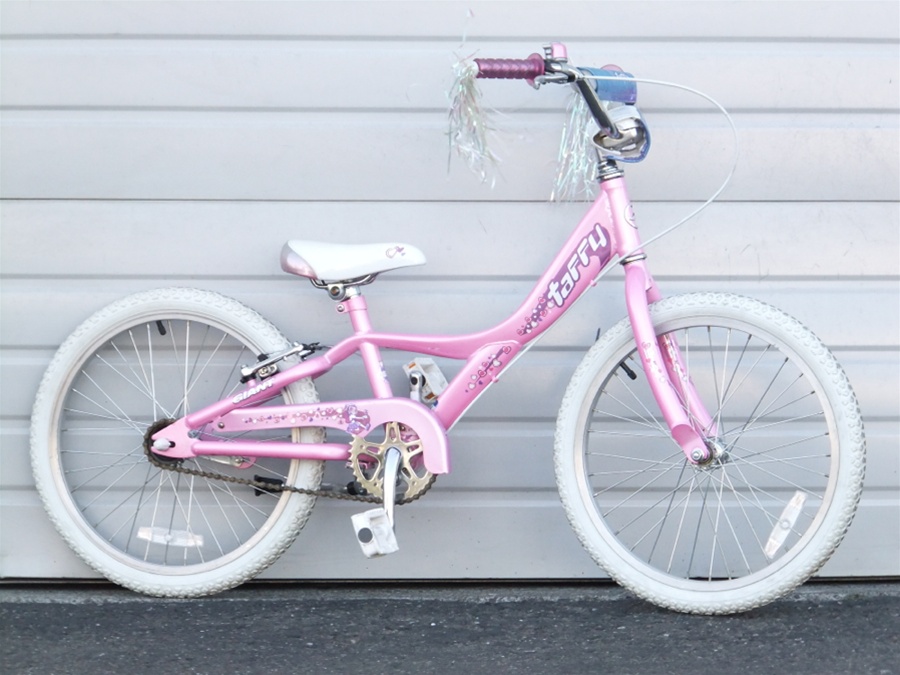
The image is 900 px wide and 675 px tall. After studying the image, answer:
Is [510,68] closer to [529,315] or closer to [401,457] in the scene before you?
[529,315]

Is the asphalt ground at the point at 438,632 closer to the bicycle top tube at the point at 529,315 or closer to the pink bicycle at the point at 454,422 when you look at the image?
the pink bicycle at the point at 454,422

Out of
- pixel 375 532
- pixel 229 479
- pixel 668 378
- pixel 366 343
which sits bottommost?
pixel 375 532

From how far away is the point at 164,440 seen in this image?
3.31 meters

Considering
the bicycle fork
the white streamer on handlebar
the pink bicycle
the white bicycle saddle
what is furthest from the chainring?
the white streamer on handlebar

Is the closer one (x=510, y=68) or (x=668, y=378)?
(x=510, y=68)

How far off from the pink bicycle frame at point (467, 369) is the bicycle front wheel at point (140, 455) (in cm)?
15

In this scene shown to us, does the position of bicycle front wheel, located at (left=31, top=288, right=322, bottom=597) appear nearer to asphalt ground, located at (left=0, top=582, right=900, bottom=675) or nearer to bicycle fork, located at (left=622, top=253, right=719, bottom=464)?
asphalt ground, located at (left=0, top=582, right=900, bottom=675)

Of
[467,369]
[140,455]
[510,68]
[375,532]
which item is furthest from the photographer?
[140,455]

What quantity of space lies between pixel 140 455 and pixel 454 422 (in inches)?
42.2

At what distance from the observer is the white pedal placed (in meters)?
3.08

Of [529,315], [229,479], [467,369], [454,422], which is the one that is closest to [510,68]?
[529,315]

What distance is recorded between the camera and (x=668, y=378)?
3084mm

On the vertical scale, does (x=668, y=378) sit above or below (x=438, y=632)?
above

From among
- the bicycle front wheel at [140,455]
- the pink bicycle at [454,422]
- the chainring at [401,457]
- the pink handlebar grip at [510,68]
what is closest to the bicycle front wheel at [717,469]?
the pink bicycle at [454,422]
